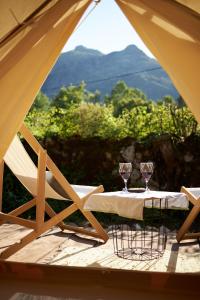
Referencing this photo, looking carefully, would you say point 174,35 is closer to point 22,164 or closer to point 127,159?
point 22,164

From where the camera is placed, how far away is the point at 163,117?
6602mm

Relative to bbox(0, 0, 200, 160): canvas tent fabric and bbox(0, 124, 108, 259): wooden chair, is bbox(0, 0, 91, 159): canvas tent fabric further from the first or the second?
bbox(0, 124, 108, 259): wooden chair

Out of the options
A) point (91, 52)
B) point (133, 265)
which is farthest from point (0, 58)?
point (91, 52)

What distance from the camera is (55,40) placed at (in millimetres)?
2873

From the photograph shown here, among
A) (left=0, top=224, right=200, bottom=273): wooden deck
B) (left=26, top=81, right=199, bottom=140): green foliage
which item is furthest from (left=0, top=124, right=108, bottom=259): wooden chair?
(left=26, top=81, right=199, bottom=140): green foliage

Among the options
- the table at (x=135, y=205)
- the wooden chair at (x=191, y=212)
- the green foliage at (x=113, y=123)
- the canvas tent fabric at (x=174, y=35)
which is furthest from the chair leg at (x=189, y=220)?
Answer: the green foliage at (x=113, y=123)

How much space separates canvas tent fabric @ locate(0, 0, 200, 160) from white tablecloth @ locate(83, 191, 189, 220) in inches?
29.9

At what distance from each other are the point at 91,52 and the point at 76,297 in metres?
96.7

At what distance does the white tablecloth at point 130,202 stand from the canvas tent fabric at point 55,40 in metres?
0.76

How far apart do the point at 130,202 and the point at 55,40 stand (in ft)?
4.42

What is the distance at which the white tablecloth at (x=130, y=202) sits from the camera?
10.2 feet

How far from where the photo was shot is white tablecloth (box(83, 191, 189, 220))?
122 inches

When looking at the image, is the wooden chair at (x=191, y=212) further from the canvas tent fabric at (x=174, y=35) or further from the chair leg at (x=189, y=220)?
the canvas tent fabric at (x=174, y=35)

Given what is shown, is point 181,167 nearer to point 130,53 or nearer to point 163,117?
point 163,117
